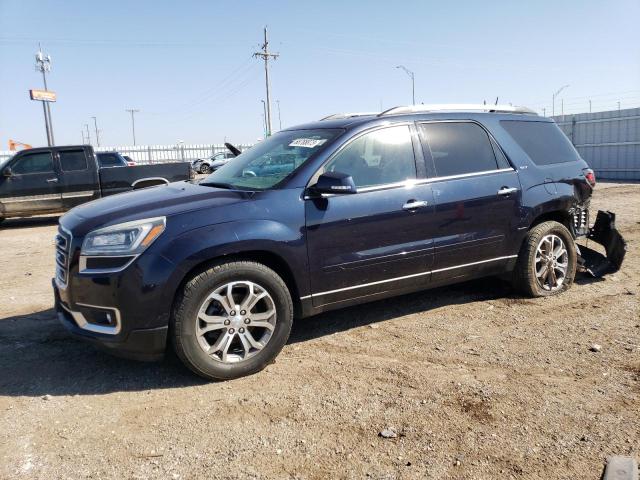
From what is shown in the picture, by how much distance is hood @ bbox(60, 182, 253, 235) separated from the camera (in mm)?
3547

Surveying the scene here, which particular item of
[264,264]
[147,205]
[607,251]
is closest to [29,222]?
[147,205]

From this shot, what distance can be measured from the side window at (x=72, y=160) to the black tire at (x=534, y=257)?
1076cm

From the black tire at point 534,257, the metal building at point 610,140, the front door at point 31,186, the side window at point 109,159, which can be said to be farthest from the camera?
the metal building at point 610,140

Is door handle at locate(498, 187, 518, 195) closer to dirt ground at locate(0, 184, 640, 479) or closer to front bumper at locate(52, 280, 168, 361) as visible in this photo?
dirt ground at locate(0, 184, 640, 479)

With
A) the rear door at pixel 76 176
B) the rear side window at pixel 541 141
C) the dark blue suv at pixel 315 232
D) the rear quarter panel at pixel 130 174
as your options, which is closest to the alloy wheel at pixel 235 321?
the dark blue suv at pixel 315 232

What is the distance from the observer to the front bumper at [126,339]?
341cm

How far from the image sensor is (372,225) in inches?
161

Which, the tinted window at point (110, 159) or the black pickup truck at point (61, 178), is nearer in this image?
the black pickup truck at point (61, 178)

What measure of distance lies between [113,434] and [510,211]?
12.4ft

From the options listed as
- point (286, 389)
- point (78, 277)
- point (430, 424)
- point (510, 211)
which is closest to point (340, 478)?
point (430, 424)

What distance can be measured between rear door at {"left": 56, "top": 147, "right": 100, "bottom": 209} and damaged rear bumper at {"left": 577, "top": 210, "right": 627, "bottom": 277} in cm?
1075

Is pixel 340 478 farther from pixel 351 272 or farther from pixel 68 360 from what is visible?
pixel 68 360

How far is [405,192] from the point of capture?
4.29m

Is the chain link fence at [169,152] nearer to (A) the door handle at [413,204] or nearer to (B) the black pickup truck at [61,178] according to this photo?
(B) the black pickup truck at [61,178]
